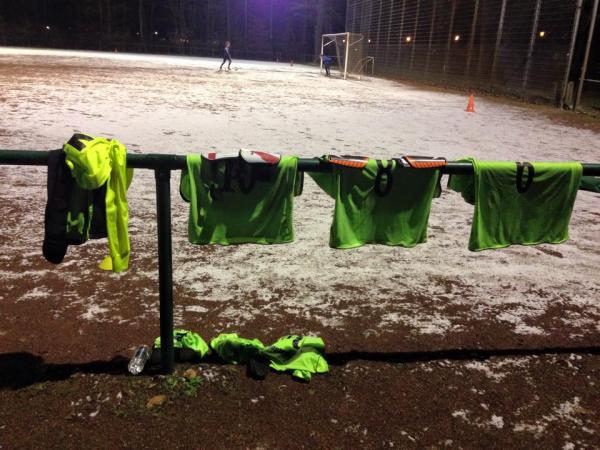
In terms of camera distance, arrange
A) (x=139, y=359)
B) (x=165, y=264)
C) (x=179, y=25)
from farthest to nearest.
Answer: (x=179, y=25) < (x=139, y=359) < (x=165, y=264)

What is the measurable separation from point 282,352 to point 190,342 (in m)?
0.54

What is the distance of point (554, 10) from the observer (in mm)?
18703

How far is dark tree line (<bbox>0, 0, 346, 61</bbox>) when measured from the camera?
175 ft

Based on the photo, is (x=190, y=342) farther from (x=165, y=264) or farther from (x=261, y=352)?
(x=165, y=264)

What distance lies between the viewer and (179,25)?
57.4 meters

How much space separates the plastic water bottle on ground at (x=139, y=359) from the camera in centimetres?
265

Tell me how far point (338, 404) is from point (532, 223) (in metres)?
1.54

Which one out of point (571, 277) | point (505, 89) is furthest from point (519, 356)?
point (505, 89)

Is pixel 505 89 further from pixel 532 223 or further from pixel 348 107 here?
pixel 532 223

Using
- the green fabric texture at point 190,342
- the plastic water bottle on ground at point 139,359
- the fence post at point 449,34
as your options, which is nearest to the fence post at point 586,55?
the fence post at point 449,34

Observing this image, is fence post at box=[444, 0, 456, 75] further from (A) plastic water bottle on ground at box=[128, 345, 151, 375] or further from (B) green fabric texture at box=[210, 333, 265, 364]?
(A) plastic water bottle on ground at box=[128, 345, 151, 375]

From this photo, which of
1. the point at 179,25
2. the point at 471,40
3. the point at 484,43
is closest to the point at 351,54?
the point at 471,40

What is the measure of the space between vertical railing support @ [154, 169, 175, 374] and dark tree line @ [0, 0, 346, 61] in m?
54.5

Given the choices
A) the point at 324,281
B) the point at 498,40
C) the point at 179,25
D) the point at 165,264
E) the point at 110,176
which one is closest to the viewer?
the point at 110,176
